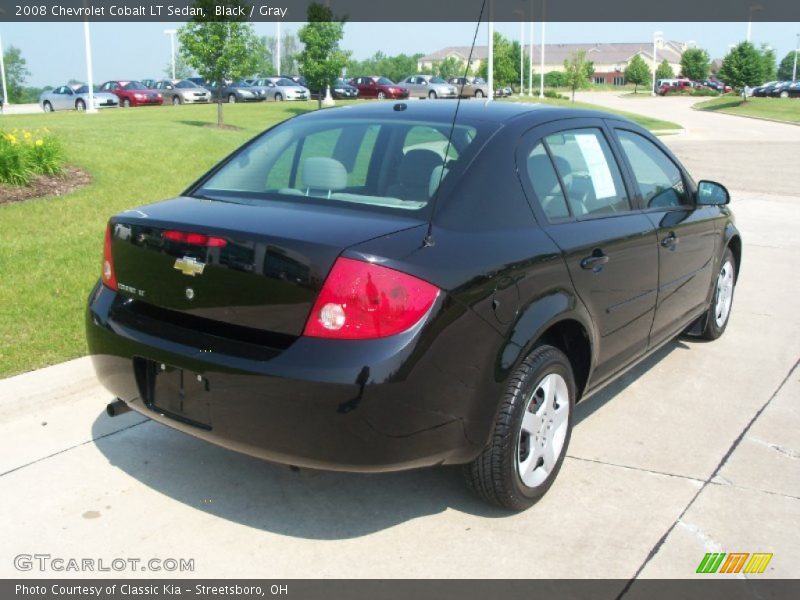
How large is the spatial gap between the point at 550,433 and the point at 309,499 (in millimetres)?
1100

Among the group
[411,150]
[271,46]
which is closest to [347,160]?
[411,150]

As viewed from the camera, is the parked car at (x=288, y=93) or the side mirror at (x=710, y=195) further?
the parked car at (x=288, y=93)

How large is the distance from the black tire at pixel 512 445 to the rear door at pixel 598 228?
479 mm

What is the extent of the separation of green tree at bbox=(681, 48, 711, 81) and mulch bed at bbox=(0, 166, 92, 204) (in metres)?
91.0

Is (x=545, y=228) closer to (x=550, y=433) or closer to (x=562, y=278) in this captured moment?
(x=562, y=278)

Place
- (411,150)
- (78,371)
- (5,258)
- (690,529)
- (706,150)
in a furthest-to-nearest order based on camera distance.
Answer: (706,150) < (5,258) < (78,371) < (411,150) < (690,529)

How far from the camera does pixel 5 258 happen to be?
6980mm

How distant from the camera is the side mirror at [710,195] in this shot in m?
5.22

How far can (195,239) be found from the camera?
3219 mm

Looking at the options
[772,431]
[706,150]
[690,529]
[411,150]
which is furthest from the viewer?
[706,150]

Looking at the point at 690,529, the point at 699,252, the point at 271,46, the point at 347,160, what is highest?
the point at 271,46

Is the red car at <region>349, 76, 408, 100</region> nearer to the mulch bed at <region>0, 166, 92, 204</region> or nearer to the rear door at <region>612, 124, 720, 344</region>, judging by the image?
the mulch bed at <region>0, 166, 92, 204</region>

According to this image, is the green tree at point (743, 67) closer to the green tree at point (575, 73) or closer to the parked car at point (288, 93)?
the green tree at point (575, 73)

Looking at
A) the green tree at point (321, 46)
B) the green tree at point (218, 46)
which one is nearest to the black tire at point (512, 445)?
the green tree at point (218, 46)
